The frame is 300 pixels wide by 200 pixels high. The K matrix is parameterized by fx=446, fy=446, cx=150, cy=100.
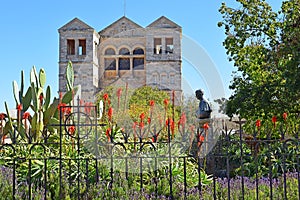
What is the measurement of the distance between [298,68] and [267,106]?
57.3 inches

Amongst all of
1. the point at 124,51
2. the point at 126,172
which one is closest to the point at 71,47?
the point at 124,51

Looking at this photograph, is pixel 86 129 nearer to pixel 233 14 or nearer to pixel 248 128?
pixel 248 128

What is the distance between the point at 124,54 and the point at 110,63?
4.57ft

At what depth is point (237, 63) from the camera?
1092 centimetres

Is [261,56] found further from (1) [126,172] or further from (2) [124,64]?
(2) [124,64]

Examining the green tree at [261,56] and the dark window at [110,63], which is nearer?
the green tree at [261,56]

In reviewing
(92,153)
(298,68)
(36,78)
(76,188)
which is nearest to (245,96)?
(298,68)

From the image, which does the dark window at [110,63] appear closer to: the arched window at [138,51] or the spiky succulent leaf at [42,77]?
the arched window at [138,51]

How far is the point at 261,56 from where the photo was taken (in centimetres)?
1046

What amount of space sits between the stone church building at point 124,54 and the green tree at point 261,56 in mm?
20731

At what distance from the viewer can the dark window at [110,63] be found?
1306 inches

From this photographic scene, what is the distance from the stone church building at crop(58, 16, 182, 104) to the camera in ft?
107

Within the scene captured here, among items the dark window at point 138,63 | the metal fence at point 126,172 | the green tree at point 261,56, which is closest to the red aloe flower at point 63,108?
the metal fence at point 126,172

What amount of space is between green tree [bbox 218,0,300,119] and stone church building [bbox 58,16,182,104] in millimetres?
20731
